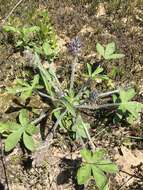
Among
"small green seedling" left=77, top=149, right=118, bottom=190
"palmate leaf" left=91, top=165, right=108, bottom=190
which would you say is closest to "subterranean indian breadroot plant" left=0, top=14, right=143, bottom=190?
"small green seedling" left=77, top=149, right=118, bottom=190

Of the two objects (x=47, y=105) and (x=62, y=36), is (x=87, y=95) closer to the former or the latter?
(x=47, y=105)

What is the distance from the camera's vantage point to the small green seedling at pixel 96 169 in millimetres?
4570

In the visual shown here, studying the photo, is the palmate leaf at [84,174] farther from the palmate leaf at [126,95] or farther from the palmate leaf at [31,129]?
the palmate leaf at [126,95]

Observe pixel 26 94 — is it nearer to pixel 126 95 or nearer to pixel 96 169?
pixel 126 95

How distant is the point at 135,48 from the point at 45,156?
2.14m

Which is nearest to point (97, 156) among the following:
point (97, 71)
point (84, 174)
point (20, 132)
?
point (84, 174)

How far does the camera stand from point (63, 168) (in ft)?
17.4

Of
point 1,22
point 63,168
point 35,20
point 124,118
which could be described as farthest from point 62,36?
point 63,168

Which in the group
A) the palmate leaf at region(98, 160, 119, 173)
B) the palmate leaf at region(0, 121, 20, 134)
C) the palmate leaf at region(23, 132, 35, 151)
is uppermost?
the palmate leaf at region(0, 121, 20, 134)

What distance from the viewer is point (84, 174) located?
462cm

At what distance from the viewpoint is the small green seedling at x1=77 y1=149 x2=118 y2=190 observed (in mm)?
4570

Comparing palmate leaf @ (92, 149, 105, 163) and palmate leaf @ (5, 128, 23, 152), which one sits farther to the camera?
palmate leaf @ (5, 128, 23, 152)

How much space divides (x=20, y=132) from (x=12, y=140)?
0.44ft

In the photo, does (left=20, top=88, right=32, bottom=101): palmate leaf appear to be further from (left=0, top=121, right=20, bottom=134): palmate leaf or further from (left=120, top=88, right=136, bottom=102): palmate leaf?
(left=120, top=88, right=136, bottom=102): palmate leaf
